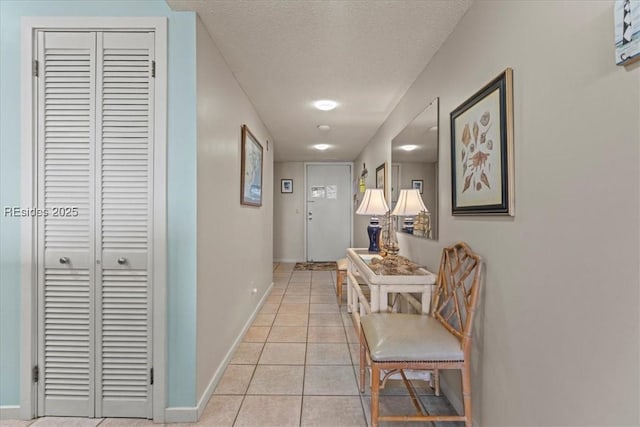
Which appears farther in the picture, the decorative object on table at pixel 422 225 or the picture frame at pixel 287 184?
the picture frame at pixel 287 184

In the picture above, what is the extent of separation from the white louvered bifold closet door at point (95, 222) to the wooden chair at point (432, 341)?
121 cm

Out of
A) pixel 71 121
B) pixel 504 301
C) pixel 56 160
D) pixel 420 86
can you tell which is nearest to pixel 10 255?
pixel 56 160

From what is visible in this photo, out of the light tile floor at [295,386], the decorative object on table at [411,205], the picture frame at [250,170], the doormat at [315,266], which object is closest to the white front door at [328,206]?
the doormat at [315,266]

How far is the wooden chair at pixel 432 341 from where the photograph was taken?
151 cm

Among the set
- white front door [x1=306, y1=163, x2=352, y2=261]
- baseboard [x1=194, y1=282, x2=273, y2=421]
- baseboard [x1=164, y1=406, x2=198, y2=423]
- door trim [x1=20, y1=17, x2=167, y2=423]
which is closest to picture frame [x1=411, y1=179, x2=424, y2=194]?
door trim [x1=20, y1=17, x2=167, y2=423]

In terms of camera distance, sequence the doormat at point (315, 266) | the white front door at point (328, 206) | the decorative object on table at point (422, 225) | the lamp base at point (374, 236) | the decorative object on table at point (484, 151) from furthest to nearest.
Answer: the white front door at point (328, 206) < the doormat at point (315, 266) < the lamp base at point (374, 236) < the decorative object on table at point (422, 225) < the decorative object on table at point (484, 151)

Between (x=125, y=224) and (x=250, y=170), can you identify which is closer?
(x=125, y=224)

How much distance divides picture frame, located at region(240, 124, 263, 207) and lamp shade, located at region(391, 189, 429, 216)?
4.45 ft

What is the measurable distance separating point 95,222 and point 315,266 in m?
4.92

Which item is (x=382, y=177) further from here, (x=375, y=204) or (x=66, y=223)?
(x=66, y=223)

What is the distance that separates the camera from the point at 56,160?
175 cm

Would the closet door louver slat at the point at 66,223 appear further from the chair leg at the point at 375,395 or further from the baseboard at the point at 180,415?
the chair leg at the point at 375,395

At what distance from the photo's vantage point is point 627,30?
805 mm

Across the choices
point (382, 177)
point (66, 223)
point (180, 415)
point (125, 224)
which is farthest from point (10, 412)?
point (382, 177)
